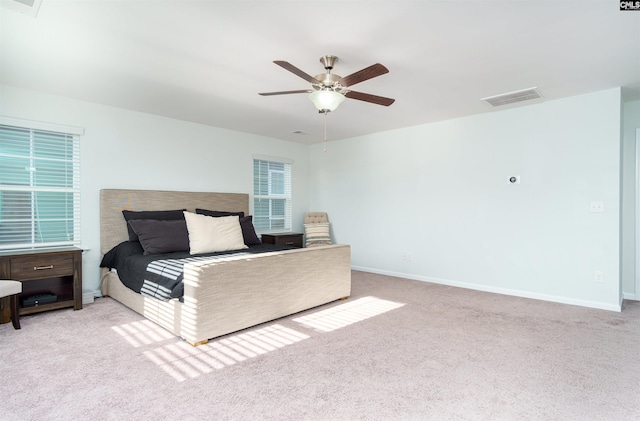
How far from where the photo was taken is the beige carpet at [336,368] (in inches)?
71.1

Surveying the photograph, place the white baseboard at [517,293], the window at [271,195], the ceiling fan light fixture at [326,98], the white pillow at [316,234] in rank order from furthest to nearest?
the white pillow at [316,234], the window at [271,195], the white baseboard at [517,293], the ceiling fan light fixture at [326,98]

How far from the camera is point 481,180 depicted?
446 centimetres

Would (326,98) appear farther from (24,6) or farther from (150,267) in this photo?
(150,267)

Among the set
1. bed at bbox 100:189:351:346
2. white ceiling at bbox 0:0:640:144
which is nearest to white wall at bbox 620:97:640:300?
white ceiling at bbox 0:0:640:144

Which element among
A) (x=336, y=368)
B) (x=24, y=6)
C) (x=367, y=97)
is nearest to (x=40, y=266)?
(x=24, y=6)

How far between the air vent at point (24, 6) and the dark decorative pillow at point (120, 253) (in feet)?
7.62

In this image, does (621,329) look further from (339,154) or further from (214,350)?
(339,154)

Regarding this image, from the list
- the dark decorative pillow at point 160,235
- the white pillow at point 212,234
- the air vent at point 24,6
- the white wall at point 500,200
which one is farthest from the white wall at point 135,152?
the white wall at point 500,200

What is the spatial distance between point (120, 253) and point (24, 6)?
2476mm

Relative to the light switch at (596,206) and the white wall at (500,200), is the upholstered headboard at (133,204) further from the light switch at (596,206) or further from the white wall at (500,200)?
the light switch at (596,206)

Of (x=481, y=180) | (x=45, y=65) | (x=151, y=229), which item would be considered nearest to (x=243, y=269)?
(x=151, y=229)

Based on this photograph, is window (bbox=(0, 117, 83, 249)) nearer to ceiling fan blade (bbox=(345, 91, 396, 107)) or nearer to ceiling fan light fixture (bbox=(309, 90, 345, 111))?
ceiling fan light fixture (bbox=(309, 90, 345, 111))

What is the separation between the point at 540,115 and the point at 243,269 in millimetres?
3863

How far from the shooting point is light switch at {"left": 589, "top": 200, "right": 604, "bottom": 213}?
3617 mm
